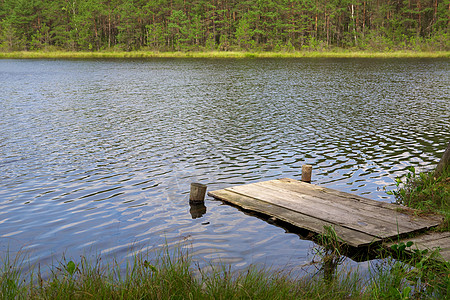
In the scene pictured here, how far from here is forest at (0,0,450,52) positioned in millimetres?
88125

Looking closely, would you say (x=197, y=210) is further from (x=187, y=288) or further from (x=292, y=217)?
(x=187, y=288)

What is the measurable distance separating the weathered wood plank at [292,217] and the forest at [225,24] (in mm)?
81756

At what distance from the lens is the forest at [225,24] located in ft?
289

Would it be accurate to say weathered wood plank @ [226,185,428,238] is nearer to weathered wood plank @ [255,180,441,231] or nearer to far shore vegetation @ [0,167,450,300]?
weathered wood plank @ [255,180,441,231]

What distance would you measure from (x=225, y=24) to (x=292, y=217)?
315 ft

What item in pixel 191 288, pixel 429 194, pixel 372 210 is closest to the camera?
pixel 191 288

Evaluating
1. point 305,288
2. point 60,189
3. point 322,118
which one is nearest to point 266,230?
point 305,288

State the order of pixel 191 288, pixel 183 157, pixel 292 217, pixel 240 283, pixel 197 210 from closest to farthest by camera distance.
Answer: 1. pixel 191 288
2. pixel 240 283
3. pixel 292 217
4. pixel 197 210
5. pixel 183 157

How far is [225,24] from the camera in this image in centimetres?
9944

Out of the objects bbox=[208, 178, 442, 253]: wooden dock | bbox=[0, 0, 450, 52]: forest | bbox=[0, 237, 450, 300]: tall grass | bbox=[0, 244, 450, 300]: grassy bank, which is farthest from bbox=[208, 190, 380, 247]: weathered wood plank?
bbox=[0, 0, 450, 52]: forest

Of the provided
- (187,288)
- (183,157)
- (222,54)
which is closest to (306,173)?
(183,157)

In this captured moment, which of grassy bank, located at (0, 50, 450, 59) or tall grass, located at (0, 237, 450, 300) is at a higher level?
grassy bank, located at (0, 50, 450, 59)

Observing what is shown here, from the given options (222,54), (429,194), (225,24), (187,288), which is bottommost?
(429,194)

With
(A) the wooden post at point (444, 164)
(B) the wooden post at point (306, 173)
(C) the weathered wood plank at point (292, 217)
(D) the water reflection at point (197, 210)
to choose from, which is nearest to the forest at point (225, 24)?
(A) the wooden post at point (444, 164)
